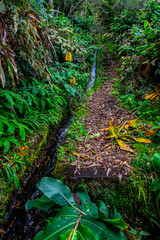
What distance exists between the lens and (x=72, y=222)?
2.23 ft

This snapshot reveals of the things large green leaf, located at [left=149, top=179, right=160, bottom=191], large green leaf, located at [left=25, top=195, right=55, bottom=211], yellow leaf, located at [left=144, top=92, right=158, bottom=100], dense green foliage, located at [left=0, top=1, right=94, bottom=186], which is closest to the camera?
large green leaf, located at [left=25, top=195, right=55, bottom=211]

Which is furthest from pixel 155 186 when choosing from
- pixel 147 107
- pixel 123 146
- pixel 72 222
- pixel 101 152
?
pixel 147 107

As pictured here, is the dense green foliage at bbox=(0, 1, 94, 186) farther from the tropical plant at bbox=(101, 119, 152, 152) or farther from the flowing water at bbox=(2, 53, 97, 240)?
the tropical plant at bbox=(101, 119, 152, 152)

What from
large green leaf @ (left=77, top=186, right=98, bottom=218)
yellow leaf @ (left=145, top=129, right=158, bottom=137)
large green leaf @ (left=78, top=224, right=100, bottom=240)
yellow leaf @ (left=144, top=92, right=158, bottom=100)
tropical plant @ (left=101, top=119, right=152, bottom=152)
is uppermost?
large green leaf @ (left=78, top=224, right=100, bottom=240)

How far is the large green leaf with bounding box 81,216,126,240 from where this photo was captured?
0.64 m

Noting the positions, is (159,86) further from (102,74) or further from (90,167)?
(102,74)

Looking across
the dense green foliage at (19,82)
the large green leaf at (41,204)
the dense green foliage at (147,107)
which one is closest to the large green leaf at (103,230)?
the large green leaf at (41,204)

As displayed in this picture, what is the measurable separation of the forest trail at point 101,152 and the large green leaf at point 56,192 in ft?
2.52

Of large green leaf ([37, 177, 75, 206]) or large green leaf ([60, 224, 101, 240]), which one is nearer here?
large green leaf ([60, 224, 101, 240])

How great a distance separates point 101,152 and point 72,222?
135 cm

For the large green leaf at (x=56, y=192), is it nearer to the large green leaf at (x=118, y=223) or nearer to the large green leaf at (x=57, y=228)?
the large green leaf at (x=57, y=228)

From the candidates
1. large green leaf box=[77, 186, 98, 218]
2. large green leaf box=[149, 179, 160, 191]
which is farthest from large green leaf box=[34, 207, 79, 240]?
large green leaf box=[149, 179, 160, 191]

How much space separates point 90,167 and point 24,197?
96 centimetres

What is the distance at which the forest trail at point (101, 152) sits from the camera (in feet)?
5.27
